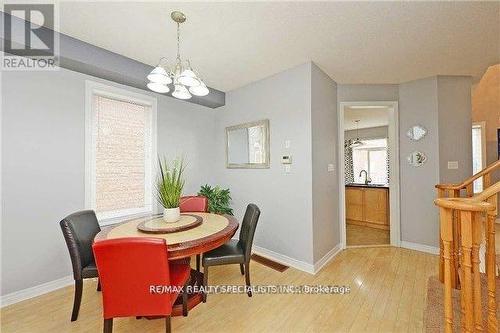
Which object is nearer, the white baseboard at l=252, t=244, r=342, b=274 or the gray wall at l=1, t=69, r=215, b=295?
the gray wall at l=1, t=69, r=215, b=295

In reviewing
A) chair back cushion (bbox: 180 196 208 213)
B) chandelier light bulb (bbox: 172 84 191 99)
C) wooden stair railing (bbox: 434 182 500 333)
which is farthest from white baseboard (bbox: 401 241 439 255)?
chandelier light bulb (bbox: 172 84 191 99)

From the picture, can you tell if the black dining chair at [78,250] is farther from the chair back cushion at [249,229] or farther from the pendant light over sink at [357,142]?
the pendant light over sink at [357,142]

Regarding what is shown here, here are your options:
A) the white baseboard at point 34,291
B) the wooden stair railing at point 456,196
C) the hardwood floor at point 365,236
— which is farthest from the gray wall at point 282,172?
the white baseboard at point 34,291

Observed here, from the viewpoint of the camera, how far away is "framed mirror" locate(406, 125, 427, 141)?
3.38m

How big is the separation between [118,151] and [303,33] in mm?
2676

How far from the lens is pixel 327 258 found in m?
3.11

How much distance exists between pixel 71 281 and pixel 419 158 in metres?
4.89

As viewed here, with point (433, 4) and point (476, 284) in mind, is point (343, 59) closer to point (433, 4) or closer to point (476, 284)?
point (433, 4)

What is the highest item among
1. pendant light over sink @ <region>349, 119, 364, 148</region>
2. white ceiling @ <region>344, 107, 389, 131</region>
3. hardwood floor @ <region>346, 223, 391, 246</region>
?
white ceiling @ <region>344, 107, 389, 131</region>

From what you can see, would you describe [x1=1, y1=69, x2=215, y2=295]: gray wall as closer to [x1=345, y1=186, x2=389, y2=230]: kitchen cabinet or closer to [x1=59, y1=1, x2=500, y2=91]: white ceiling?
[x1=59, y1=1, x2=500, y2=91]: white ceiling

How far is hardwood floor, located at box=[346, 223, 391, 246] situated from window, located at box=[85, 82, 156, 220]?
3429 mm

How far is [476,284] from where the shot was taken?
1.07 meters

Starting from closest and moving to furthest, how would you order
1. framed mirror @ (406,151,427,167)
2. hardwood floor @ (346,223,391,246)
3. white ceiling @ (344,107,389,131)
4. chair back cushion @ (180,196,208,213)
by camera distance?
chair back cushion @ (180,196,208,213) < framed mirror @ (406,151,427,167) < hardwood floor @ (346,223,391,246) < white ceiling @ (344,107,389,131)

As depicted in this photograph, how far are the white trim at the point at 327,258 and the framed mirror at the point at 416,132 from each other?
2.01 meters
